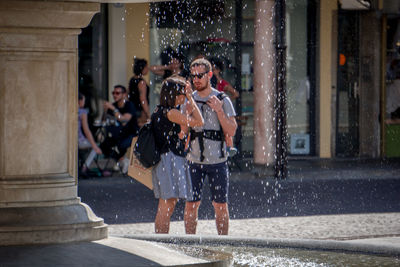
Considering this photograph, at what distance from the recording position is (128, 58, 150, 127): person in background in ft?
54.4

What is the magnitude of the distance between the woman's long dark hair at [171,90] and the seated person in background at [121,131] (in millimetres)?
6776

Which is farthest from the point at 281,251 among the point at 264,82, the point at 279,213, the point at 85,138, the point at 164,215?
the point at 264,82

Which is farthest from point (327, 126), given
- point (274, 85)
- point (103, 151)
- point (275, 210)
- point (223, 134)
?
point (223, 134)

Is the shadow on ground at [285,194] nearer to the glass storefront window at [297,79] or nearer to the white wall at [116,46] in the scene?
the glass storefront window at [297,79]

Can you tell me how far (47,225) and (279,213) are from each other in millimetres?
5937

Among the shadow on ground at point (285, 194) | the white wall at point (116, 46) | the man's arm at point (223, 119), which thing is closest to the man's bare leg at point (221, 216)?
the man's arm at point (223, 119)

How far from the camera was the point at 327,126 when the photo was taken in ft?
63.5

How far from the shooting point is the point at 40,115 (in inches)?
246

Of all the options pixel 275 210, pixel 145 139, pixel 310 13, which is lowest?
pixel 275 210

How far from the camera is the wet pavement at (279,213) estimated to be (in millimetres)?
6496

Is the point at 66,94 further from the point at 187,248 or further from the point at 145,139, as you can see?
the point at 145,139

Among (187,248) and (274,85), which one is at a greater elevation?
(274,85)

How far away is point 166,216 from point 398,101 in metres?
11.9

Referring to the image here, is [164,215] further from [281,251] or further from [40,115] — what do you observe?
[40,115]
